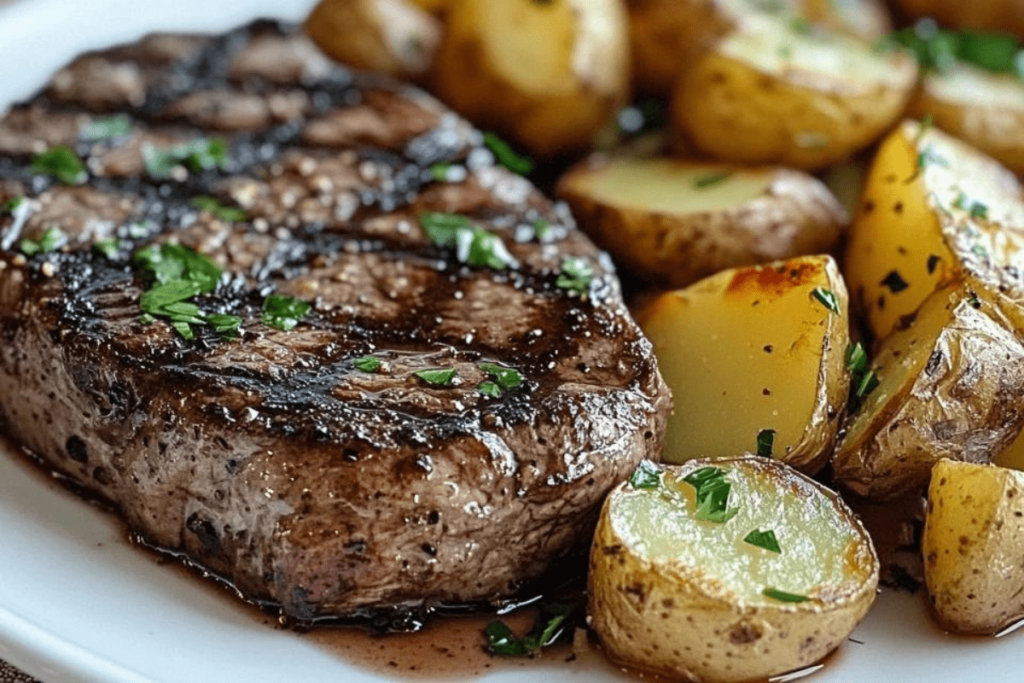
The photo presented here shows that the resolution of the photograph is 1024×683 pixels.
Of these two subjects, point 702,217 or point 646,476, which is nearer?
point 646,476

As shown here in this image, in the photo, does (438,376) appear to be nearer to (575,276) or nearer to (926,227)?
(575,276)

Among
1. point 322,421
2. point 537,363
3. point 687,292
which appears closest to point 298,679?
point 322,421

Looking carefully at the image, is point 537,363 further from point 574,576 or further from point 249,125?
point 249,125

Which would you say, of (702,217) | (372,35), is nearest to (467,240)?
(702,217)

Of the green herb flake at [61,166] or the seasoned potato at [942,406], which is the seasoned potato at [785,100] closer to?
the seasoned potato at [942,406]

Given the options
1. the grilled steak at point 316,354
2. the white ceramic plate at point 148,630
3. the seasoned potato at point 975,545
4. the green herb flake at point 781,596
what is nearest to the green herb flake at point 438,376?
the grilled steak at point 316,354

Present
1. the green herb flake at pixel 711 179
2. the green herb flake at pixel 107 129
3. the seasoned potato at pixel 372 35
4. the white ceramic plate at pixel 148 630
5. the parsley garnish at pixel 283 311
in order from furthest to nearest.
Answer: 1. the seasoned potato at pixel 372 35
2. the green herb flake at pixel 711 179
3. the green herb flake at pixel 107 129
4. the parsley garnish at pixel 283 311
5. the white ceramic plate at pixel 148 630

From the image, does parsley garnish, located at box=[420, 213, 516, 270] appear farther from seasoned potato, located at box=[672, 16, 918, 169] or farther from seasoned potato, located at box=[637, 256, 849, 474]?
seasoned potato, located at box=[672, 16, 918, 169]

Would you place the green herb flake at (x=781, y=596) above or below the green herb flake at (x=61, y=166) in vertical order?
below
